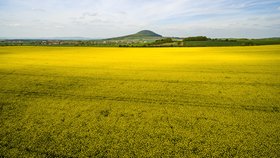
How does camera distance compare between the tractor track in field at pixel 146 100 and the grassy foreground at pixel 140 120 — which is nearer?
the grassy foreground at pixel 140 120

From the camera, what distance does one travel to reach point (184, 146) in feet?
17.5

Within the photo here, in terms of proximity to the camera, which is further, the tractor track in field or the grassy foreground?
the tractor track in field

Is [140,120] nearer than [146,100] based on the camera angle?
Yes

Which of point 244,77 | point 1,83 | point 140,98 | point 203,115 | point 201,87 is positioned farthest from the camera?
point 244,77

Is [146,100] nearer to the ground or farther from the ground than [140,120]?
farther from the ground

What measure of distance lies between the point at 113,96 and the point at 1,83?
8.33 m

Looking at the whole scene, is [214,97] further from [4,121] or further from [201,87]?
[4,121]

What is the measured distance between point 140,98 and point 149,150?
4310 mm

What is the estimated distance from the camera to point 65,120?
7.11m

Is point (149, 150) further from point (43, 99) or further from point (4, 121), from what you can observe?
point (43, 99)

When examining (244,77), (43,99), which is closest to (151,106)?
(43,99)

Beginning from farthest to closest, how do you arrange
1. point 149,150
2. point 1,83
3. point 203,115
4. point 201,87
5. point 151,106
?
1. point 1,83
2. point 201,87
3. point 151,106
4. point 203,115
5. point 149,150

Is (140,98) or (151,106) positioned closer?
(151,106)

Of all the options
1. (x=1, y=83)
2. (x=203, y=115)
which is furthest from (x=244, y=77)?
(x=1, y=83)
